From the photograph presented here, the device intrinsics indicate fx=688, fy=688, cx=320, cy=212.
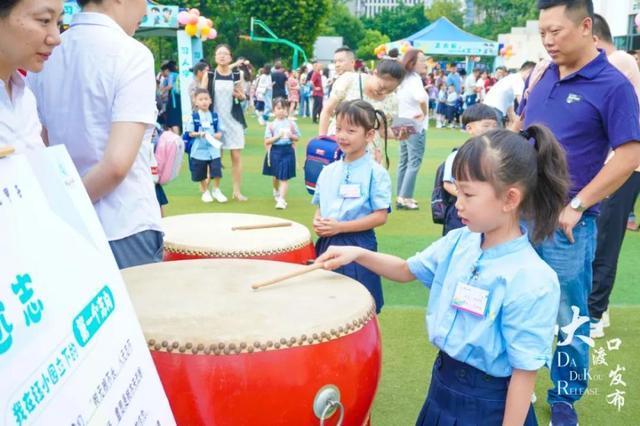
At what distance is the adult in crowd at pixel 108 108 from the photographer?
2.02 meters

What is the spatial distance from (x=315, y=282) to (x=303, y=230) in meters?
0.91

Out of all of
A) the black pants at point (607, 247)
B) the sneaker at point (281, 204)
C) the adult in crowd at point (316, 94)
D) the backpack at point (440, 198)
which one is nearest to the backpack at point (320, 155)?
the backpack at point (440, 198)

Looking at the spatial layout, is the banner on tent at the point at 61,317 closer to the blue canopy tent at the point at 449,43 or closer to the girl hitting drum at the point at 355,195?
the girl hitting drum at the point at 355,195

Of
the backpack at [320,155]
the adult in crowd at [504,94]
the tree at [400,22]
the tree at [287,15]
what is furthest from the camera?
the tree at [400,22]

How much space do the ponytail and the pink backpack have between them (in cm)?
159

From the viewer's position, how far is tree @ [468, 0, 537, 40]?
58.5 meters

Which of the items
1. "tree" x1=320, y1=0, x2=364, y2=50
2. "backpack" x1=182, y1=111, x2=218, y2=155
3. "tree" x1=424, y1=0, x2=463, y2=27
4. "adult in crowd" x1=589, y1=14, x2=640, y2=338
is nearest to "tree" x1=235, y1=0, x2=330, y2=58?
"backpack" x1=182, y1=111, x2=218, y2=155

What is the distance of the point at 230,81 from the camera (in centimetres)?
739

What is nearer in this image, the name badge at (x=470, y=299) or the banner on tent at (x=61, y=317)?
the banner on tent at (x=61, y=317)

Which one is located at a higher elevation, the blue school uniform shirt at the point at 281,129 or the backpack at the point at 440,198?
the backpack at the point at 440,198

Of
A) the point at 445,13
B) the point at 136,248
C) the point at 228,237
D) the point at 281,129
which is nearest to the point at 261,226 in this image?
the point at 228,237

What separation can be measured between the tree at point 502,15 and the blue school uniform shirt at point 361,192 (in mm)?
55963

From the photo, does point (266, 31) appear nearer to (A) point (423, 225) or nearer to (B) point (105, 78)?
(A) point (423, 225)

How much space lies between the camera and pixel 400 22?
247 feet
